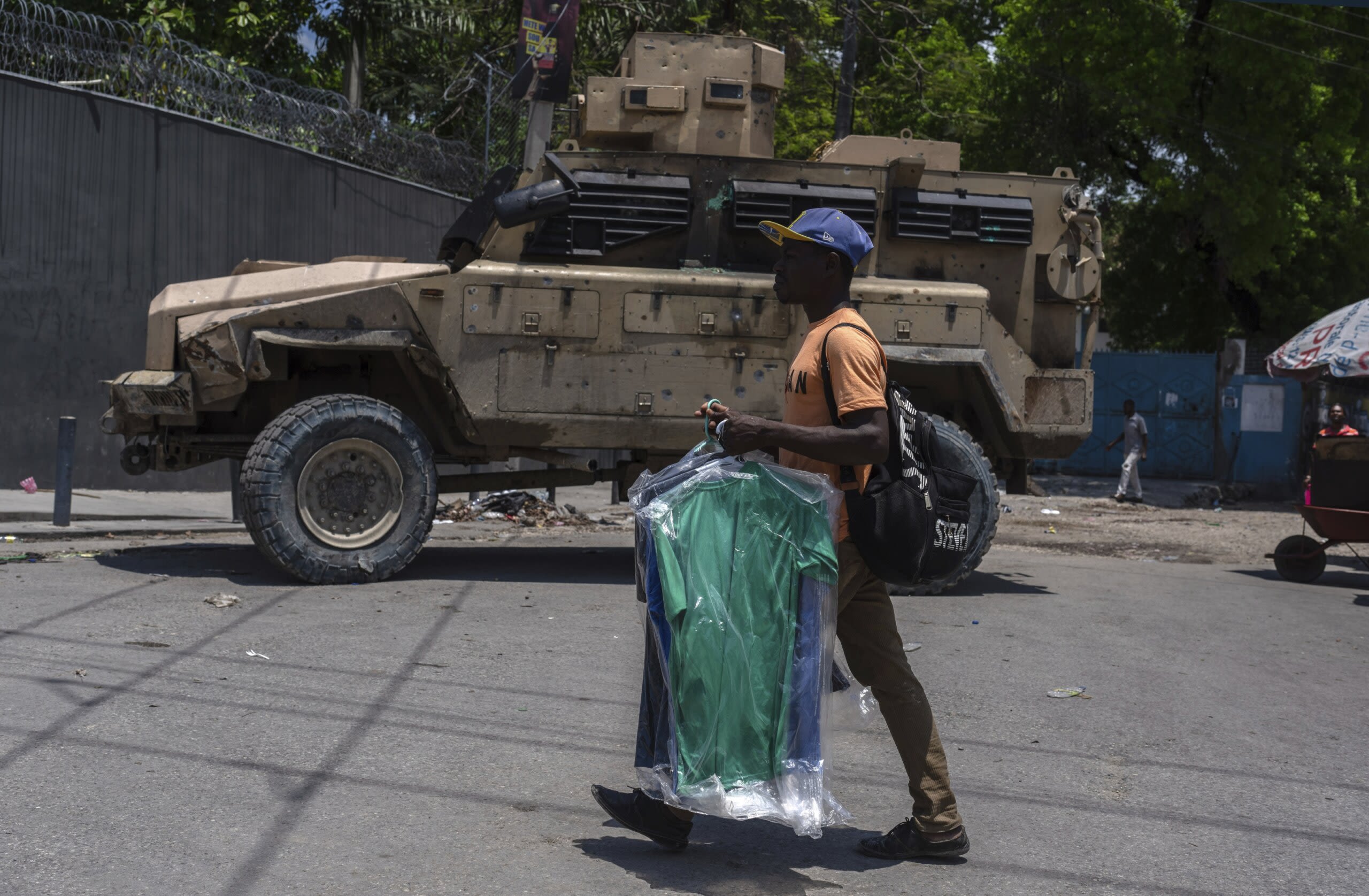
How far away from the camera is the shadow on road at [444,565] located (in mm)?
8461

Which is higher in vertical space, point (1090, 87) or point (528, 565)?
point (1090, 87)

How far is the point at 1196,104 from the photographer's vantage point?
22562 millimetres

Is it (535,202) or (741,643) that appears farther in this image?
(535,202)

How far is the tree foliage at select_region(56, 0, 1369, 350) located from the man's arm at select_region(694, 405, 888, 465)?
1610 centimetres

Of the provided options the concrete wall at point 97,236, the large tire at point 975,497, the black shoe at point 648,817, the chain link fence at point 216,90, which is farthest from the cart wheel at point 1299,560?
the chain link fence at point 216,90

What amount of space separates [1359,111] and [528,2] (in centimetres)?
1412

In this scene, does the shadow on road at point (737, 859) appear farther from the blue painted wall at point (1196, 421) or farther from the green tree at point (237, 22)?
the blue painted wall at point (1196, 421)

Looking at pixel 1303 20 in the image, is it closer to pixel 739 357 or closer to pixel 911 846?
pixel 739 357

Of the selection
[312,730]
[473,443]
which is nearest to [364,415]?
[473,443]

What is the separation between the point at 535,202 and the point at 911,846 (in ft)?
17.9

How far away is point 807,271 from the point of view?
392 centimetres

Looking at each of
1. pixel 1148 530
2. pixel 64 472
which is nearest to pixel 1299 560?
pixel 1148 530

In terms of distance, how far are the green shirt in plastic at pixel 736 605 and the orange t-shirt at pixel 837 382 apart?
14 centimetres

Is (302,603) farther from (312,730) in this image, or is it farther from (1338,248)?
(1338,248)
